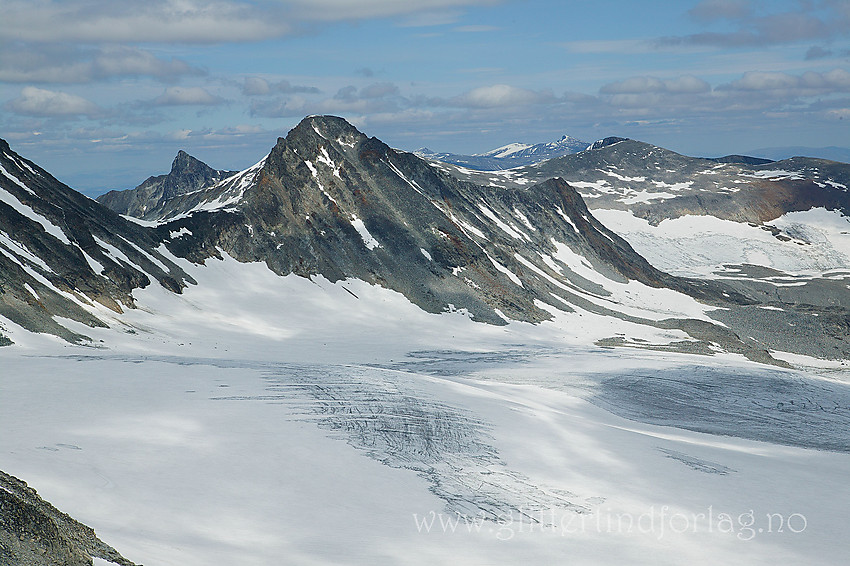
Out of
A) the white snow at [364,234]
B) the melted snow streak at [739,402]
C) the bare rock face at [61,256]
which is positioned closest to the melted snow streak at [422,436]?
the melted snow streak at [739,402]

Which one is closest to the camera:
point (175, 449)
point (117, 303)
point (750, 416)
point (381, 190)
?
point (175, 449)

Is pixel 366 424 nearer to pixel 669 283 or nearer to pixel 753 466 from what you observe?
pixel 753 466

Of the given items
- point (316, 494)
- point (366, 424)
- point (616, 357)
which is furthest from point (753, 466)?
point (616, 357)

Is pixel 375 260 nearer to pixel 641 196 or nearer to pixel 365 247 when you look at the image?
pixel 365 247

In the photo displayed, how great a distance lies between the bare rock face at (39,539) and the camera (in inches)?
402

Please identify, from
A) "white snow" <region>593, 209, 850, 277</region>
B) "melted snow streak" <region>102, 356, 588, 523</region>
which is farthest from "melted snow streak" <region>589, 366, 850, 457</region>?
"white snow" <region>593, 209, 850, 277</region>

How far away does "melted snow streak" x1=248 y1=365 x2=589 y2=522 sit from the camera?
708 inches

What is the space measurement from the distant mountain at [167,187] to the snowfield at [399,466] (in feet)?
450

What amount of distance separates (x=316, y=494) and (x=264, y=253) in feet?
196

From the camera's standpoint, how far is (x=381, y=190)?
88375 mm

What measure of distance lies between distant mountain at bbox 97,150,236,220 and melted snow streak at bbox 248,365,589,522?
5716 inches

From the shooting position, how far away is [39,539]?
10.5m

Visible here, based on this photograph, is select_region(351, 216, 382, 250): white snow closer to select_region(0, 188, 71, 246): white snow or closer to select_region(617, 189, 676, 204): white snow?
select_region(0, 188, 71, 246): white snow

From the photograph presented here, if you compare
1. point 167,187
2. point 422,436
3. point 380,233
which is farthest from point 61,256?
point 167,187
